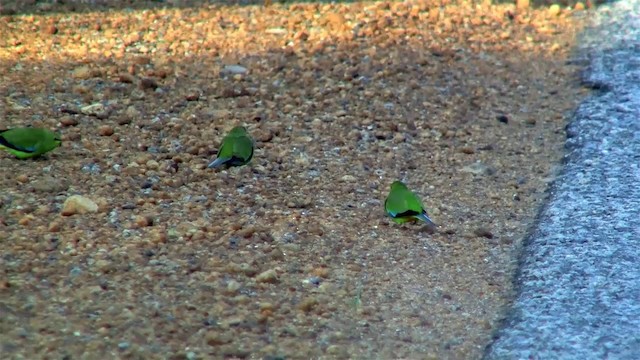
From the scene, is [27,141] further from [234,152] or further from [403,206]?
[403,206]

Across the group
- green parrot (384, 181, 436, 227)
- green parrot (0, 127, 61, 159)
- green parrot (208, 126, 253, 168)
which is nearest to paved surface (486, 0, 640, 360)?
green parrot (384, 181, 436, 227)

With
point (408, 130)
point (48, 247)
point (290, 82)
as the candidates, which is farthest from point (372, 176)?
point (48, 247)

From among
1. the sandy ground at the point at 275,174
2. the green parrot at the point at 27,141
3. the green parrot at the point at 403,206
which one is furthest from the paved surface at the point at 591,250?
the green parrot at the point at 27,141

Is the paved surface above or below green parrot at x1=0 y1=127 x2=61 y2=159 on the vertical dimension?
below

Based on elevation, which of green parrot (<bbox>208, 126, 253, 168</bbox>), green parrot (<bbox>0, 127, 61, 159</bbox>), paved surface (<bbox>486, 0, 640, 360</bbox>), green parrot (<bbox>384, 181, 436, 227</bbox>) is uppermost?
green parrot (<bbox>0, 127, 61, 159</bbox>)

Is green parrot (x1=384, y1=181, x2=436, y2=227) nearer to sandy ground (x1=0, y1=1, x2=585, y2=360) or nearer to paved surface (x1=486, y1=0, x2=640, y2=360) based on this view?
sandy ground (x1=0, y1=1, x2=585, y2=360)

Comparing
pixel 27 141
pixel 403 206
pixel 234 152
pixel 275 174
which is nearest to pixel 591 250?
pixel 403 206

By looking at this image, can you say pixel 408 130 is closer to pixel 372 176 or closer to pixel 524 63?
pixel 372 176
